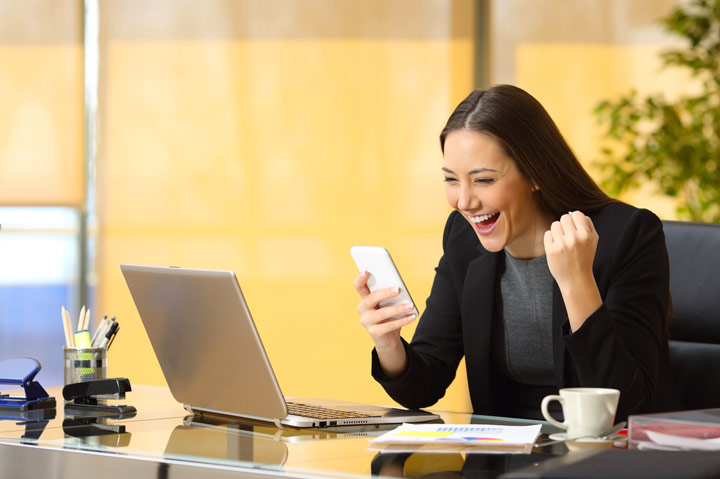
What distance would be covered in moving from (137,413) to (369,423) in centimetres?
43

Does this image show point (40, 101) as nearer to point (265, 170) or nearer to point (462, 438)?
point (265, 170)

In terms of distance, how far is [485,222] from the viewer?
185cm

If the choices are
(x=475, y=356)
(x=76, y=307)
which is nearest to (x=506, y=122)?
(x=475, y=356)

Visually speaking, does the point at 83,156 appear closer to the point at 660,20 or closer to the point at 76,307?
the point at 76,307

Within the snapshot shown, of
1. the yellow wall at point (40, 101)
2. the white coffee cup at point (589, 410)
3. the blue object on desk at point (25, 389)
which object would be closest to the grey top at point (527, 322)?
the white coffee cup at point (589, 410)

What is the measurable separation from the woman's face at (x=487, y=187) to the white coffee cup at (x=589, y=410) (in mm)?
580

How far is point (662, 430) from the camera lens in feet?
3.53

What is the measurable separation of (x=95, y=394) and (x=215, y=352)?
0.31m

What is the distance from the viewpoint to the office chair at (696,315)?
1823 mm

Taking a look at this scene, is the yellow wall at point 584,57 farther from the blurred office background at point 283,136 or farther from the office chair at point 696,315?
the office chair at point 696,315

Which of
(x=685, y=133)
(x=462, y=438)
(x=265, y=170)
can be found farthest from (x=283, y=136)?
(x=462, y=438)

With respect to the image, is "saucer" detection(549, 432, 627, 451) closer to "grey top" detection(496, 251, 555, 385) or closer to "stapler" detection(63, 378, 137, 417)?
"grey top" detection(496, 251, 555, 385)

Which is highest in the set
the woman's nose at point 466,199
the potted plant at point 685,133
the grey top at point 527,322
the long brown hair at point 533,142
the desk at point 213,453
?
the potted plant at point 685,133

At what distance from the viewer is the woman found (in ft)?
5.27
